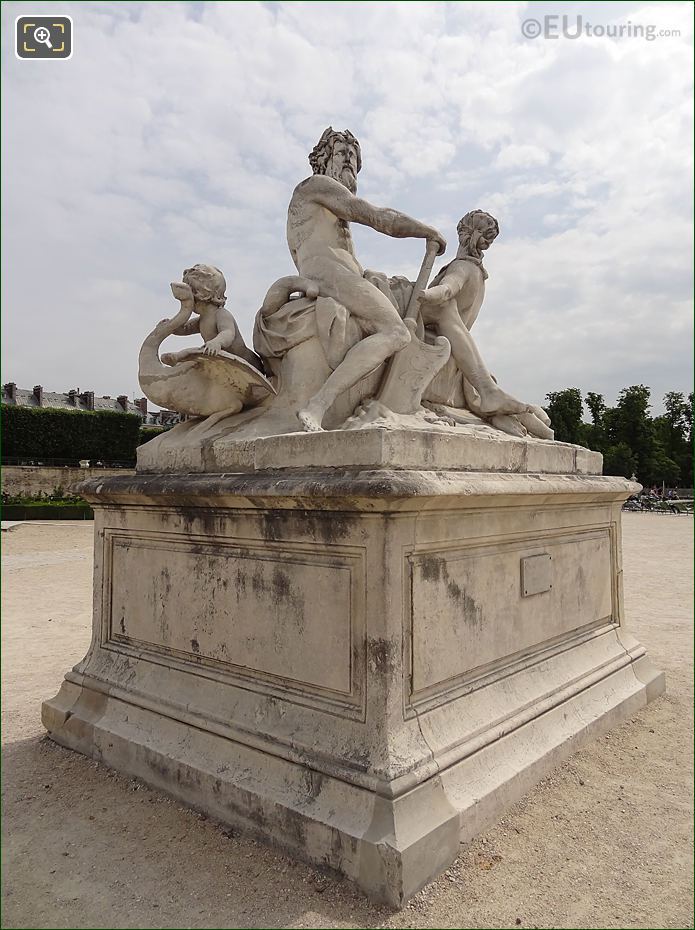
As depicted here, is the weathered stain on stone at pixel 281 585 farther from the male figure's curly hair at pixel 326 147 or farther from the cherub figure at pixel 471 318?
the male figure's curly hair at pixel 326 147

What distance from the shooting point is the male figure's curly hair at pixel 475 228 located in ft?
15.6

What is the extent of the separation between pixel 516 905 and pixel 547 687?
4.78ft

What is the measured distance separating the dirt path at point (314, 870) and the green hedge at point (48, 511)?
2031 centimetres

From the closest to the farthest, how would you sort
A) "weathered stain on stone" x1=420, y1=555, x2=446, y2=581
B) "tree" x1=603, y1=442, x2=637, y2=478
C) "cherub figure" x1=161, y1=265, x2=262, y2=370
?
"weathered stain on stone" x1=420, y1=555, x2=446, y2=581 < "cherub figure" x1=161, y1=265, x2=262, y2=370 < "tree" x1=603, y1=442, x2=637, y2=478

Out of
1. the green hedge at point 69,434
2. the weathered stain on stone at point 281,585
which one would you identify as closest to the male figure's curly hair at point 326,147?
the weathered stain on stone at point 281,585

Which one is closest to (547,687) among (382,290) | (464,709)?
(464,709)

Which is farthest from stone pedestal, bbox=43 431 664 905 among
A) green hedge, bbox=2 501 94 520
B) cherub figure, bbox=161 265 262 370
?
green hedge, bbox=2 501 94 520

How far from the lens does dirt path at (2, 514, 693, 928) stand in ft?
7.95

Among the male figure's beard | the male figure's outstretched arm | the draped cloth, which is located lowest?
the draped cloth

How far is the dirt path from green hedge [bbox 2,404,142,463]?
31366 millimetres

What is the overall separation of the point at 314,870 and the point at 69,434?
34662 millimetres

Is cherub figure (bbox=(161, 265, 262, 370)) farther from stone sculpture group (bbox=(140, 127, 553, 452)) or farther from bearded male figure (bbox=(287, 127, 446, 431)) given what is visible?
bearded male figure (bbox=(287, 127, 446, 431))

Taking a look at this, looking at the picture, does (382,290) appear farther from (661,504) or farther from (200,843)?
(661,504)

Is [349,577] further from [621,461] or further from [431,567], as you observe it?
[621,461]
